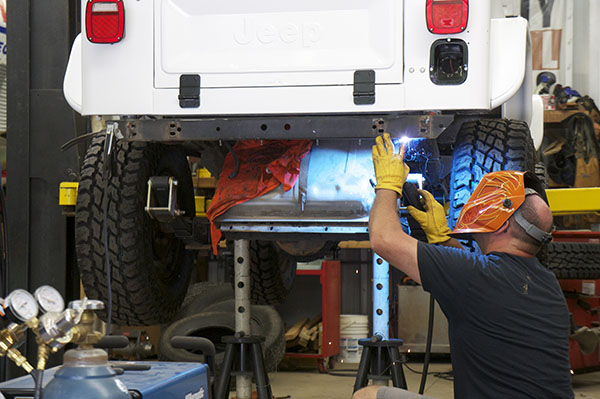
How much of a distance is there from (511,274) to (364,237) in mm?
1041

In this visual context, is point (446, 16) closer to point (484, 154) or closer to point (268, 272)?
point (484, 154)

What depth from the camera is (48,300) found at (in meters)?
1.71

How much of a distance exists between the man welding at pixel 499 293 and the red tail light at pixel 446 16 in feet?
1.92

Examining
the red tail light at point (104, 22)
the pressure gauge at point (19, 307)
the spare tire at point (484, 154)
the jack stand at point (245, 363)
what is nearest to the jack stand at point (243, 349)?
the jack stand at point (245, 363)

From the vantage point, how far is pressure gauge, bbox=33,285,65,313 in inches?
66.6

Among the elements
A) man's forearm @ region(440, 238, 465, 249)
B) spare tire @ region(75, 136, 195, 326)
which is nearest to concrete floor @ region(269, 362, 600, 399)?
spare tire @ region(75, 136, 195, 326)

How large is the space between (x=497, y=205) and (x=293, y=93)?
2.82 feet

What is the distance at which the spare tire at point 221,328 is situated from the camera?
20.9 ft

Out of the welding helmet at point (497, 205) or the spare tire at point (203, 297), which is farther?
the spare tire at point (203, 297)

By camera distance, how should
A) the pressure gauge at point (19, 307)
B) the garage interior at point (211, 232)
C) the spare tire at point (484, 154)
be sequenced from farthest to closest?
the spare tire at point (484, 154) → the garage interior at point (211, 232) → the pressure gauge at point (19, 307)

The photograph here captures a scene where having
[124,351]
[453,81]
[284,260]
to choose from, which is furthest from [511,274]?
[124,351]

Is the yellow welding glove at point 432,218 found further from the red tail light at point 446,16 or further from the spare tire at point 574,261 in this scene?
the spare tire at point 574,261

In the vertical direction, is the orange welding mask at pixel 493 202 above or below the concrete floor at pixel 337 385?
above

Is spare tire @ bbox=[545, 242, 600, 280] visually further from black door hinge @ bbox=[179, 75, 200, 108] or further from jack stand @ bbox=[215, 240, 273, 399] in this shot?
black door hinge @ bbox=[179, 75, 200, 108]
